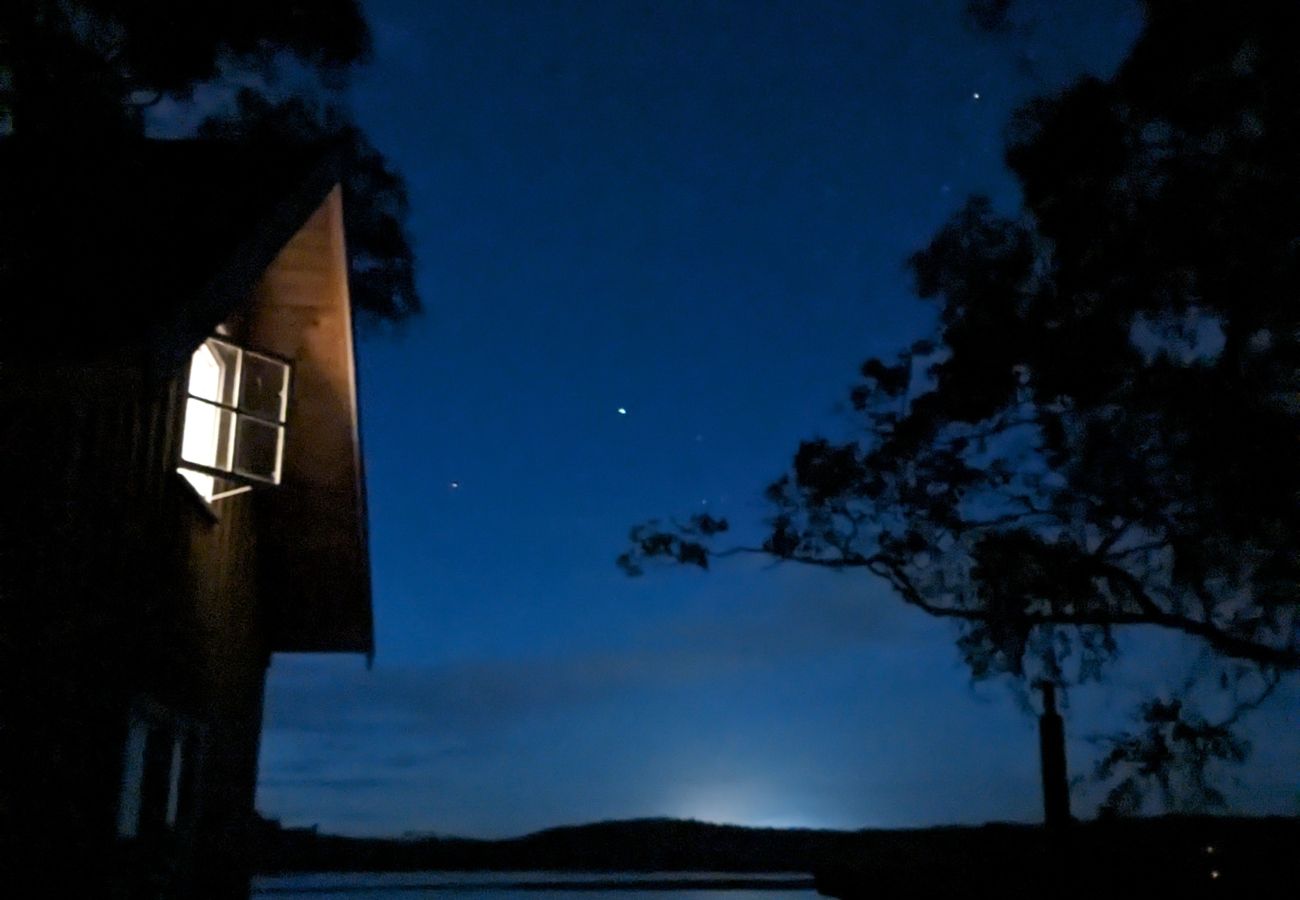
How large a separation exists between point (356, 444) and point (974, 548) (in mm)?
8379

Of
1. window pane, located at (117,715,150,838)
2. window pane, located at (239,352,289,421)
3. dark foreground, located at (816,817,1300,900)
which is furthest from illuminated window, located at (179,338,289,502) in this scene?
dark foreground, located at (816,817,1300,900)

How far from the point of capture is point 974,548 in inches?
602

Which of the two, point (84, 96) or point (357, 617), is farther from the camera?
point (357, 617)

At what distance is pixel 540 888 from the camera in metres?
61.5

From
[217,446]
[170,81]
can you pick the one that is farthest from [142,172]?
[170,81]

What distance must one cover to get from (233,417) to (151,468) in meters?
1.18

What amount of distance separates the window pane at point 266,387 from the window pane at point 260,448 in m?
0.09

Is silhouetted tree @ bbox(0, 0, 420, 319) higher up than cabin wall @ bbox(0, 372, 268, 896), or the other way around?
silhouetted tree @ bbox(0, 0, 420, 319)

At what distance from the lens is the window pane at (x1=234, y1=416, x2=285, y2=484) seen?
8.12 meters

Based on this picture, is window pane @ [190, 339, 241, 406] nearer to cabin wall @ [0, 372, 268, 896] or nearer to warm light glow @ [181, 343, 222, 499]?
warm light glow @ [181, 343, 222, 499]

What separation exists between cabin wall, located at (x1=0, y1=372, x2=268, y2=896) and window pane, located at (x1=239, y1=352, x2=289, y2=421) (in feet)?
2.39

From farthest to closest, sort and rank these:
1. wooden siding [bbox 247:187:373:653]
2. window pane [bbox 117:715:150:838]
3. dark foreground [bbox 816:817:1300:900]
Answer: dark foreground [bbox 816:817:1300:900] → wooden siding [bbox 247:187:373:653] → window pane [bbox 117:715:150:838]

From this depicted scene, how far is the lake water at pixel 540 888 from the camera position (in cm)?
4809

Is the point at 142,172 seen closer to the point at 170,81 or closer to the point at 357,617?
the point at 357,617
